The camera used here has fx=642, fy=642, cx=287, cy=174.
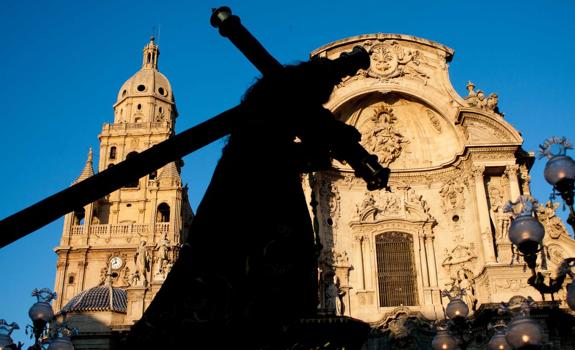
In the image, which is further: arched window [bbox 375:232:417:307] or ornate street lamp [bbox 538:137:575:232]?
arched window [bbox 375:232:417:307]

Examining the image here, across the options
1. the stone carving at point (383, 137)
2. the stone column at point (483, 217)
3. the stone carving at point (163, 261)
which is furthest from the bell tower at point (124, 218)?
the stone column at point (483, 217)

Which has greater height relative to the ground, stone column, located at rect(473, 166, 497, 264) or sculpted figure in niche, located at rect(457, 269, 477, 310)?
stone column, located at rect(473, 166, 497, 264)

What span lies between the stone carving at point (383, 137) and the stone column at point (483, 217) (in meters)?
3.64

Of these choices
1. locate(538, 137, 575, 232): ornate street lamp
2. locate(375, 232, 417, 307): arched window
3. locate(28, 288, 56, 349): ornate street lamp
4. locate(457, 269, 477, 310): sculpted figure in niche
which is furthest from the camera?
locate(375, 232, 417, 307): arched window

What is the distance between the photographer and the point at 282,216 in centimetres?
415

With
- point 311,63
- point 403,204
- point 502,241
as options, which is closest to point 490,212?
point 502,241

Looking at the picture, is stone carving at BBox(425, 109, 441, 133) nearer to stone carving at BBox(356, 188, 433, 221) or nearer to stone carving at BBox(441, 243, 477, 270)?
stone carving at BBox(356, 188, 433, 221)

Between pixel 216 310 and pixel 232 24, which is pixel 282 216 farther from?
pixel 232 24

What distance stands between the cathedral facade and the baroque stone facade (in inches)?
1.7

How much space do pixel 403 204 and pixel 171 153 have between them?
2255 cm

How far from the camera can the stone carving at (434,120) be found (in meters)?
26.6

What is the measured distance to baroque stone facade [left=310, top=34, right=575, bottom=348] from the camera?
23.6 metres

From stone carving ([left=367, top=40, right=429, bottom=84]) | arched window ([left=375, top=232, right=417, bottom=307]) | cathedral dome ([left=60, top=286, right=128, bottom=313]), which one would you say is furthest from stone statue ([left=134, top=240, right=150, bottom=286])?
stone carving ([left=367, top=40, right=429, bottom=84])

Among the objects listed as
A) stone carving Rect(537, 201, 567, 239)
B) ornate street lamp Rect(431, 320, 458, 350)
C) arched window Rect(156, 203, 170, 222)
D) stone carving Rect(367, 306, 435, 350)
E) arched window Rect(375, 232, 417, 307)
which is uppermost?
arched window Rect(156, 203, 170, 222)
